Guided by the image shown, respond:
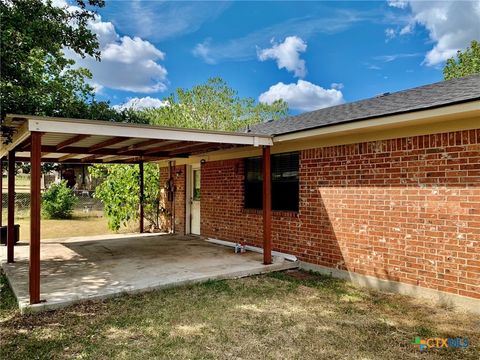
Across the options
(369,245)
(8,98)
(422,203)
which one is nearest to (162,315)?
(369,245)

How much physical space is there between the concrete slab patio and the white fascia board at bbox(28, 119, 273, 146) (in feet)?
7.69

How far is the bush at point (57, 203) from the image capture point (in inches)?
692

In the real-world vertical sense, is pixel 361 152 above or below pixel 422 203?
above

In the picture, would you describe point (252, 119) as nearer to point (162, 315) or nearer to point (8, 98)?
point (8, 98)

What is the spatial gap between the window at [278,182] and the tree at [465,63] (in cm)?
2154

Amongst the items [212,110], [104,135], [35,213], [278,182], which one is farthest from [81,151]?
[212,110]

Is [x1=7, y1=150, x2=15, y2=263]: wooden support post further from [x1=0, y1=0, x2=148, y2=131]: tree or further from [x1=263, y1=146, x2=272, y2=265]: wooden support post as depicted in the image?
[x1=263, y1=146, x2=272, y2=265]: wooden support post

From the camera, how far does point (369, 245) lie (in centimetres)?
613

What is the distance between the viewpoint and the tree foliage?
13398mm

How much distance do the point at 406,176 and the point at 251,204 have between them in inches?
163

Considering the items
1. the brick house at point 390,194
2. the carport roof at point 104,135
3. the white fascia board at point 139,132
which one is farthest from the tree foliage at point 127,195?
the white fascia board at point 139,132

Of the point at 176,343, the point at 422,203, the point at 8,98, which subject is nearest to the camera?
the point at 176,343

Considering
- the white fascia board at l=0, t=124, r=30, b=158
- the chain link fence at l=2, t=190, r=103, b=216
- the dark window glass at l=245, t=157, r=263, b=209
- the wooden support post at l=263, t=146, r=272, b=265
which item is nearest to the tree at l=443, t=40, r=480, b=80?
the dark window glass at l=245, t=157, r=263, b=209

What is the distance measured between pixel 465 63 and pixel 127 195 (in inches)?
983
